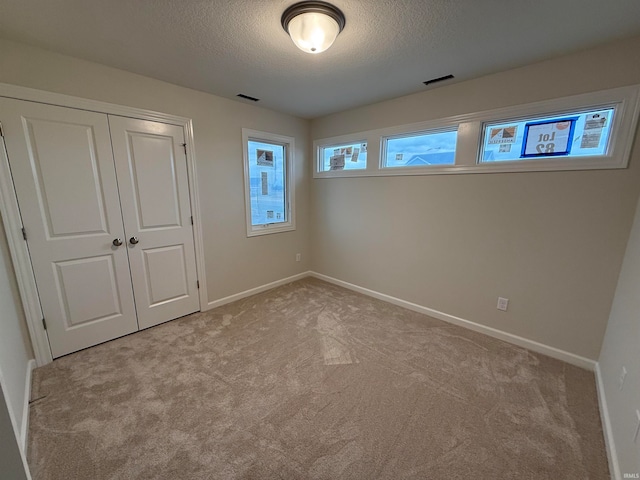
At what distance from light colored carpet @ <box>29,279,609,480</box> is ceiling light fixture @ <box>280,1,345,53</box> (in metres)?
2.33

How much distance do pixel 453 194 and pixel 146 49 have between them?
2943 millimetres

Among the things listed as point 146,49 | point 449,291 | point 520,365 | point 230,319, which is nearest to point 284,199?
point 230,319

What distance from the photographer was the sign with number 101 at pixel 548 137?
2.05 meters

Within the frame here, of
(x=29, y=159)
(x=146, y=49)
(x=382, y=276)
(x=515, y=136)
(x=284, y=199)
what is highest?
(x=146, y=49)

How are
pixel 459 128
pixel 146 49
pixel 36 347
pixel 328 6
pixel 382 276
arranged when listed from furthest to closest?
pixel 382 276 → pixel 459 128 → pixel 36 347 → pixel 146 49 → pixel 328 6

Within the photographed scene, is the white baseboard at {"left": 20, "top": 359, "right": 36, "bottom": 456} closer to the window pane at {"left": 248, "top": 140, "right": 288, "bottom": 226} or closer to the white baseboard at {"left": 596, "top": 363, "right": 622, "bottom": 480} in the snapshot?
the window pane at {"left": 248, "top": 140, "right": 288, "bottom": 226}

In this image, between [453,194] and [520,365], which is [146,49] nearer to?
[453,194]

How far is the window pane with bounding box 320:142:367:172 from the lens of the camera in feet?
11.2

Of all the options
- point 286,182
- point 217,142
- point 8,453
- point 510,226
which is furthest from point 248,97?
point 8,453

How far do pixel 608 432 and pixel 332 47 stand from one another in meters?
3.04

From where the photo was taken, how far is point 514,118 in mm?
2232

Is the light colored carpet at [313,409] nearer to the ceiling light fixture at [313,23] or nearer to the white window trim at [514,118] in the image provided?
the white window trim at [514,118]

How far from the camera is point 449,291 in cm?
279

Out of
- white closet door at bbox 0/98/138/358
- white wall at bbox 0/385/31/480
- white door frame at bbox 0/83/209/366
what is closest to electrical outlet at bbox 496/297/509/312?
white wall at bbox 0/385/31/480
